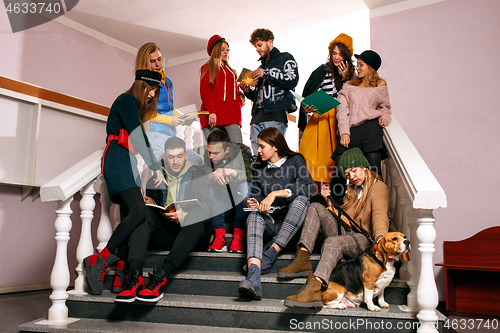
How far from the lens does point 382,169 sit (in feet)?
8.30

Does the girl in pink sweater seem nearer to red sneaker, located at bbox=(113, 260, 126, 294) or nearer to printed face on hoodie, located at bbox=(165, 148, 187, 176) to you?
printed face on hoodie, located at bbox=(165, 148, 187, 176)

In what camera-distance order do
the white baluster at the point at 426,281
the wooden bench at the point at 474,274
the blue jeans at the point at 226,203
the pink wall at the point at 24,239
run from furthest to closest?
1. the pink wall at the point at 24,239
2. the wooden bench at the point at 474,274
3. the blue jeans at the point at 226,203
4. the white baluster at the point at 426,281

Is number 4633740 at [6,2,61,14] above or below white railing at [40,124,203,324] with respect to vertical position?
above

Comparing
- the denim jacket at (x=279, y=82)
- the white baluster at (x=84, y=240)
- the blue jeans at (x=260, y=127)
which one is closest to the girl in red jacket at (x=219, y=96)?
the blue jeans at (x=260, y=127)

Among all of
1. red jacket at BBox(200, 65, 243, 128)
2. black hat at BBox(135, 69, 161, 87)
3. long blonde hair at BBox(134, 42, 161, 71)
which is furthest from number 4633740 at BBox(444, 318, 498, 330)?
long blonde hair at BBox(134, 42, 161, 71)

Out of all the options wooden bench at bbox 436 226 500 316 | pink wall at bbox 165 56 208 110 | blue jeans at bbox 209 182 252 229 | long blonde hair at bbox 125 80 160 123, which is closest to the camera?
long blonde hair at bbox 125 80 160 123

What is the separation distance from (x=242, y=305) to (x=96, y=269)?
0.76m

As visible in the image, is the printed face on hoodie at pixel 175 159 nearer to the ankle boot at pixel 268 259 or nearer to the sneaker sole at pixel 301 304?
the ankle boot at pixel 268 259

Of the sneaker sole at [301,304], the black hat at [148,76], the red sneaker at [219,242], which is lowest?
the sneaker sole at [301,304]

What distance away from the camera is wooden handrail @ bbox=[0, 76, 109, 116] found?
324cm

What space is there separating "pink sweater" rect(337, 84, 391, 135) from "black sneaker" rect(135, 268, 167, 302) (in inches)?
57.3

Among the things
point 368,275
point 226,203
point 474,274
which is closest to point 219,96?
point 226,203

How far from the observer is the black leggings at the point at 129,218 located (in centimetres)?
185

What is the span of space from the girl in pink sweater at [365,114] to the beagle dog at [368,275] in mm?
752
